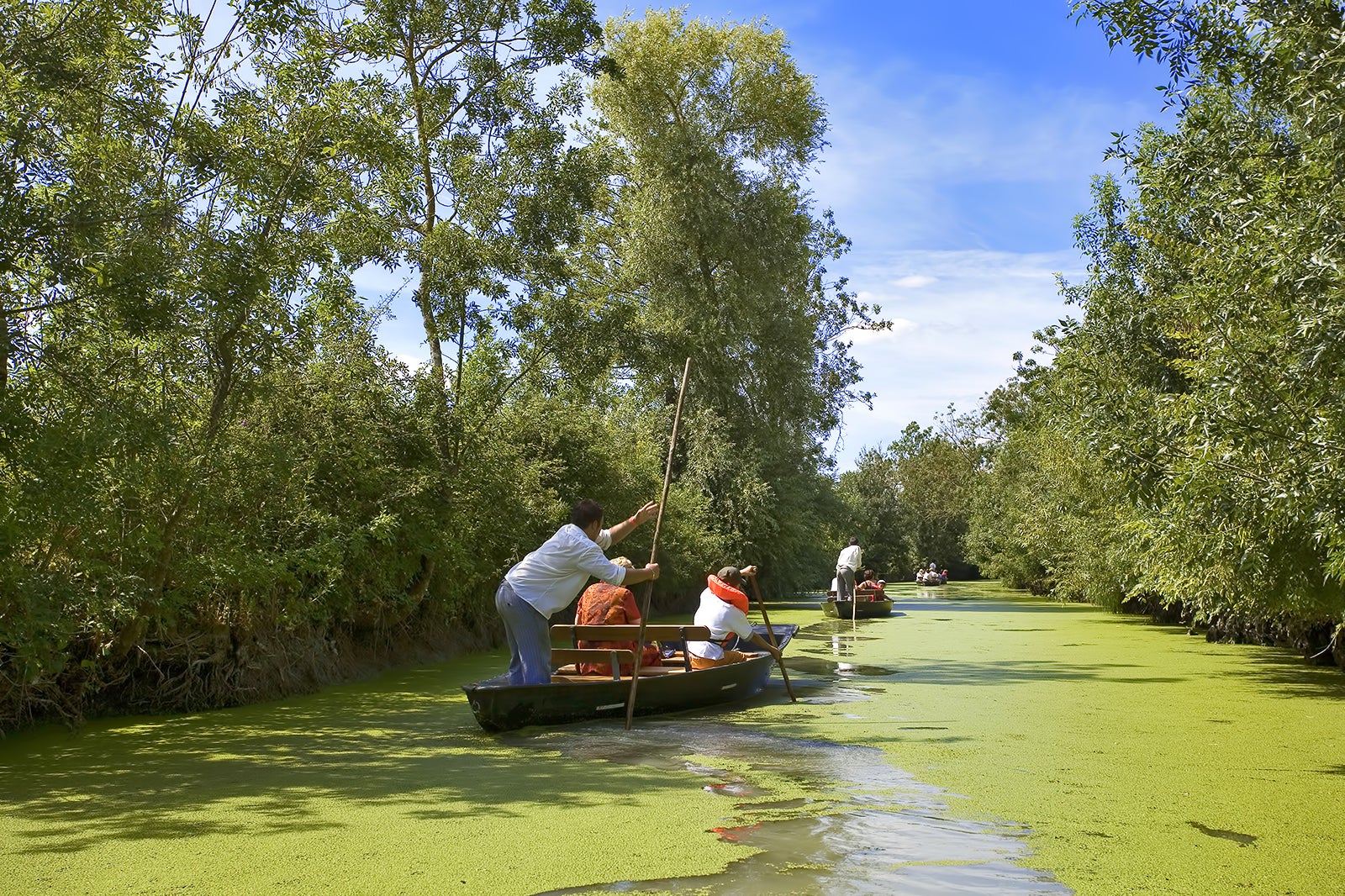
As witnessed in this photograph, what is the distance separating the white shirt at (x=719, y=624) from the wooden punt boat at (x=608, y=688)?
8.4 inches

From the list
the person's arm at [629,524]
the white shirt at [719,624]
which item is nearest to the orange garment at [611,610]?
the white shirt at [719,624]

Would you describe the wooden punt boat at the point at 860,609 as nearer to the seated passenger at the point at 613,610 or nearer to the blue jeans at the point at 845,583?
the blue jeans at the point at 845,583

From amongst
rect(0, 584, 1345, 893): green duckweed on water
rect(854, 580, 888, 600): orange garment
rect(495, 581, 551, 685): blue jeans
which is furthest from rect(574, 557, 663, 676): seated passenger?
rect(854, 580, 888, 600): orange garment

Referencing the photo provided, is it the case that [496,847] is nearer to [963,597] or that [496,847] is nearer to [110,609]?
[110,609]

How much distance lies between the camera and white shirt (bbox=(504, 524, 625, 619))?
763 centimetres

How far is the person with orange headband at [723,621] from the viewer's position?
31.8 feet

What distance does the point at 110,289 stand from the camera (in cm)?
659

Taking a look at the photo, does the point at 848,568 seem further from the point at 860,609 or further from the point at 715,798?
the point at 715,798

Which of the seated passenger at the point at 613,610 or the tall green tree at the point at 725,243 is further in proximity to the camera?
the tall green tree at the point at 725,243

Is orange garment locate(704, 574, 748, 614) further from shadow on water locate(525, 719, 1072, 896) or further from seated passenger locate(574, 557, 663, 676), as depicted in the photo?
shadow on water locate(525, 719, 1072, 896)

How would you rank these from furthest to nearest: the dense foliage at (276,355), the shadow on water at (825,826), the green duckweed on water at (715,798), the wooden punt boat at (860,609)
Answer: the wooden punt boat at (860,609) → the dense foliage at (276,355) → the green duckweed on water at (715,798) → the shadow on water at (825,826)

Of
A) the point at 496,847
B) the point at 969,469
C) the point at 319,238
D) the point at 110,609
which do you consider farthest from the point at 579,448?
the point at 969,469

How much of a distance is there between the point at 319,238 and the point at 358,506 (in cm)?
316

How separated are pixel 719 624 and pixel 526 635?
2.77 metres
